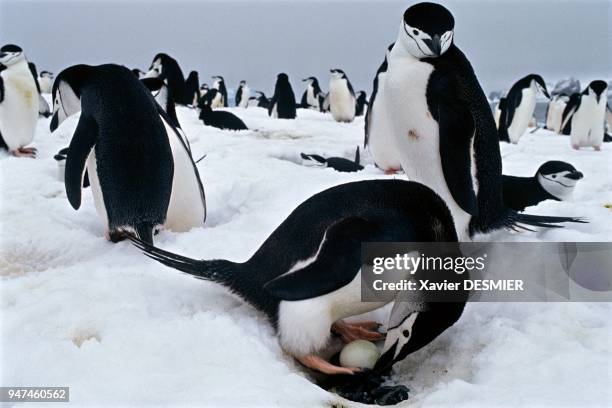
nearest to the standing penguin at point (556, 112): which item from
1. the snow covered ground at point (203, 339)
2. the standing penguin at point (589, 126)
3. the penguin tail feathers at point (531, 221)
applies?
the standing penguin at point (589, 126)

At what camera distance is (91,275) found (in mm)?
1723

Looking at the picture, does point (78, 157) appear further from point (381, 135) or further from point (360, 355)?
point (381, 135)

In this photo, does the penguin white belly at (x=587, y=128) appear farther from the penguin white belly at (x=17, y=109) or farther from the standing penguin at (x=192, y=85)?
the standing penguin at (x=192, y=85)

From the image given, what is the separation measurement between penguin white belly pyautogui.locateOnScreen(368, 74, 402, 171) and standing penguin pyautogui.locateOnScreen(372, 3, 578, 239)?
6.31ft

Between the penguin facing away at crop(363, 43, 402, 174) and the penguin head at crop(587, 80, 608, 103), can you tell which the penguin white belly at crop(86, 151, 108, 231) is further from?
the penguin head at crop(587, 80, 608, 103)

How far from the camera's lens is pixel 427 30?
6.45 feet

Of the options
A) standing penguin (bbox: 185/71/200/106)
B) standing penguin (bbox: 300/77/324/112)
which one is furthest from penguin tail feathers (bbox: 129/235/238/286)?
standing penguin (bbox: 300/77/324/112)

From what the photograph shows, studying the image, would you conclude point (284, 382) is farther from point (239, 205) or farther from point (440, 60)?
point (239, 205)

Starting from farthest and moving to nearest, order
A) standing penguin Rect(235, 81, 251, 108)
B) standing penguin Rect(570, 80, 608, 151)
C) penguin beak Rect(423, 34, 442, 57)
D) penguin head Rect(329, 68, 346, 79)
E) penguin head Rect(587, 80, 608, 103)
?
1. standing penguin Rect(235, 81, 251, 108)
2. penguin head Rect(329, 68, 346, 79)
3. penguin head Rect(587, 80, 608, 103)
4. standing penguin Rect(570, 80, 608, 151)
5. penguin beak Rect(423, 34, 442, 57)

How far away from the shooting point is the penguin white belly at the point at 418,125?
2.02 metres

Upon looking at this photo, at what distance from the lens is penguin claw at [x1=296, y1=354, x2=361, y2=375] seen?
1.39 m

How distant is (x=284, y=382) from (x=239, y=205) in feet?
6.07

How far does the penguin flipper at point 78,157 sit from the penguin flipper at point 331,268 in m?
1.10

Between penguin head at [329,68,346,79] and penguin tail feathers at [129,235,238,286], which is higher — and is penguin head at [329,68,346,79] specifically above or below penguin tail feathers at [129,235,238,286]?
below
